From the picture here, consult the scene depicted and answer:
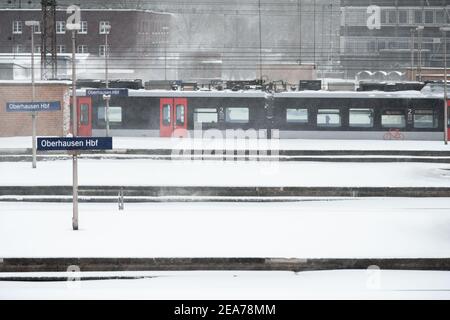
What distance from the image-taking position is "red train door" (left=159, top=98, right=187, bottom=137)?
1492 inches

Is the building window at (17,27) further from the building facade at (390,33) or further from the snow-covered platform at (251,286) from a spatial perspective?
the snow-covered platform at (251,286)

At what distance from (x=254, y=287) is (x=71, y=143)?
5881mm

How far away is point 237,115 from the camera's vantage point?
37969 millimetres

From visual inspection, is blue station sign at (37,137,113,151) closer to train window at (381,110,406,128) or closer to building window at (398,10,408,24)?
train window at (381,110,406,128)

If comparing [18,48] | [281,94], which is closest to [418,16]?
[18,48]

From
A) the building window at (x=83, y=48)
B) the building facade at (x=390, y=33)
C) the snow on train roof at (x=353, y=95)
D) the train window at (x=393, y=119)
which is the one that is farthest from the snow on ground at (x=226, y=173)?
the building facade at (x=390, y=33)

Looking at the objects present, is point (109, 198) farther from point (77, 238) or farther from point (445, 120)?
point (445, 120)

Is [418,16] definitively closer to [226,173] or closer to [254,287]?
[226,173]

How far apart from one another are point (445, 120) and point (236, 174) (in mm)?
13866

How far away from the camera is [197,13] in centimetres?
7675

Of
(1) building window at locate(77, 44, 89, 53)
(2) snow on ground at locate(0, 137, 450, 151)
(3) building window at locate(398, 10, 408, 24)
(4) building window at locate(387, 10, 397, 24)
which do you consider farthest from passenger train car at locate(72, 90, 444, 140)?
(3) building window at locate(398, 10, 408, 24)

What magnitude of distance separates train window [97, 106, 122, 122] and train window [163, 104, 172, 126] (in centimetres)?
216

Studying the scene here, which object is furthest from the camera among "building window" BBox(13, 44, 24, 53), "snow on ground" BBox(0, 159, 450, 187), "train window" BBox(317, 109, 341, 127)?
"building window" BBox(13, 44, 24, 53)

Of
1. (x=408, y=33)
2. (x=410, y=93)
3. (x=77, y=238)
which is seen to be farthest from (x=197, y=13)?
(x=77, y=238)
